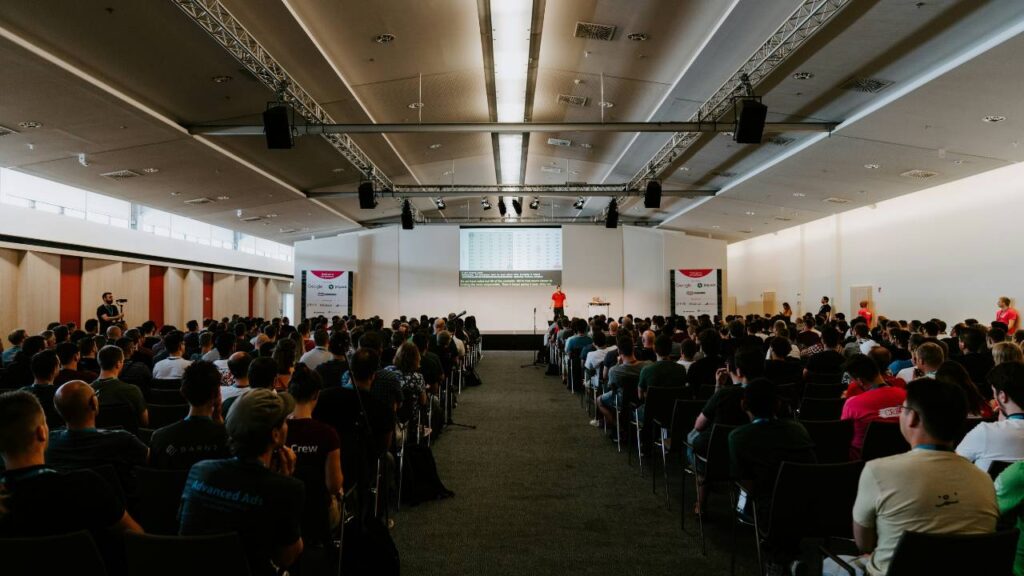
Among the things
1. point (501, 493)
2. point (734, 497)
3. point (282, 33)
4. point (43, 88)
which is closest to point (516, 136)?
point (282, 33)

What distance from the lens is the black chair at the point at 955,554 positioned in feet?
5.74

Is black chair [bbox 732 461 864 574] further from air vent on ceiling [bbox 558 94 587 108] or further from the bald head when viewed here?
air vent on ceiling [bbox 558 94 587 108]

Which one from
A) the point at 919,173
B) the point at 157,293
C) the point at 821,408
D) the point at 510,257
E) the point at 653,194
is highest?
the point at 919,173

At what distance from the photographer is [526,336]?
57.2 feet

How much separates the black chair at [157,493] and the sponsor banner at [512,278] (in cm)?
1619

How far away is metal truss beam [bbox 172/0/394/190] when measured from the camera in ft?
19.3

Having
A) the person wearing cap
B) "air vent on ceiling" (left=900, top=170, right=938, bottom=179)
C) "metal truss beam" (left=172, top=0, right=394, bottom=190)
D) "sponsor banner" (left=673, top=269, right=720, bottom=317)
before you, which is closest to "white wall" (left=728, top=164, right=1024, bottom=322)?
"air vent on ceiling" (left=900, top=170, right=938, bottom=179)

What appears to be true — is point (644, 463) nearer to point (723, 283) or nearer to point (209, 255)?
point (723, 283)

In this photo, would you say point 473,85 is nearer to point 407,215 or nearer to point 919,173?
point 407,215

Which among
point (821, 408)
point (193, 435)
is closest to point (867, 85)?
point (821, 408)

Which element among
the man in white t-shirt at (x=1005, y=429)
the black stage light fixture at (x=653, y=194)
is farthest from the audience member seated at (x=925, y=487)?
the black stage light fixture at (x=653, y=194)

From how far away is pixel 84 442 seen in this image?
8.01ft

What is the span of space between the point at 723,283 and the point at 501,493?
1588 centimetres

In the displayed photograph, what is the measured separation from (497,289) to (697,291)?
615cm
